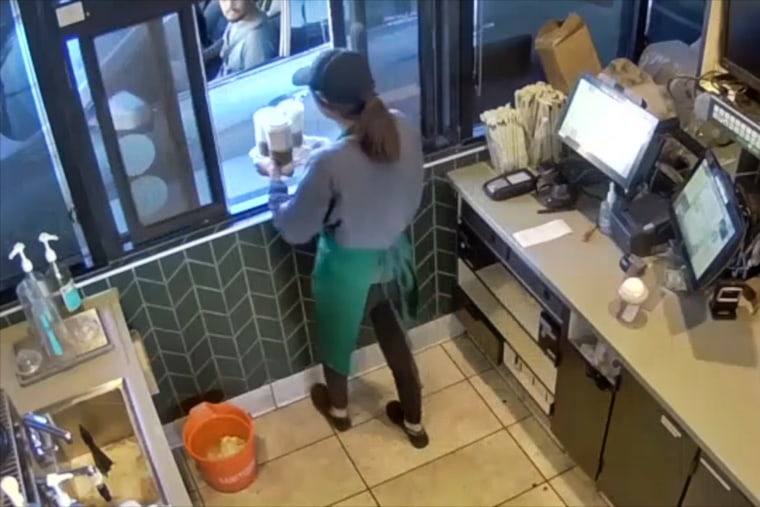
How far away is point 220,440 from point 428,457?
676mm

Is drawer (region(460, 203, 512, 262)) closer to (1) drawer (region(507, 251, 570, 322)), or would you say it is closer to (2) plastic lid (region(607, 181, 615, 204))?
(1) drawer (region(507, 251, 570, 322))

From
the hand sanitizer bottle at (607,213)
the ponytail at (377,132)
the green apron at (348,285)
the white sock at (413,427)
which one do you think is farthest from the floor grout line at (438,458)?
the ponytail at (377,132)

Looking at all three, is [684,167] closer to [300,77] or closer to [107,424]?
[300,77]

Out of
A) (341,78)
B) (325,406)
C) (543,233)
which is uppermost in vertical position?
(341,78)

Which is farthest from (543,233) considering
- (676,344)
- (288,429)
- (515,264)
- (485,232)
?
(288,429)

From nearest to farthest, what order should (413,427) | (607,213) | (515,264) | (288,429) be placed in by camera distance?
(607,213) < (515,264) < (413,427) < (288,429)

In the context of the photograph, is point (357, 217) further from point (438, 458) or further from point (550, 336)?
point (438, 458)

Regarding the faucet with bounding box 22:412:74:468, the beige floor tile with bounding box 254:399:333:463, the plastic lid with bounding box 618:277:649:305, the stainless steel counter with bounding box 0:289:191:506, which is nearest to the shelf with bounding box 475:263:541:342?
the plastic lid with bounding box 618:277:649:305

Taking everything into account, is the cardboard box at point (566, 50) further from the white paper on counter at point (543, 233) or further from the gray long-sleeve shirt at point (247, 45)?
the gray long-sleeve shirt at point (247, 45)

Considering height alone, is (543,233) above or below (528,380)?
above

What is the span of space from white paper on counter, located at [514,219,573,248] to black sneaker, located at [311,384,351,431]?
88 centimetres

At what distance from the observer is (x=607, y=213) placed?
273 centimetres

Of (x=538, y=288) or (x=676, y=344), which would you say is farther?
(x=538, y=288)

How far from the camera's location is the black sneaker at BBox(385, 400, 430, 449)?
3133 millimetres
